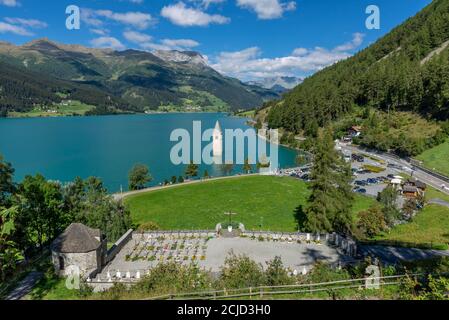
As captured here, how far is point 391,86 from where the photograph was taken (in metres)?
117

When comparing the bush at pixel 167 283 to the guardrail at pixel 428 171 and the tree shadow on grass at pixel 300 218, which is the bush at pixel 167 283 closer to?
the tree shadow on grass at pixel 300 218

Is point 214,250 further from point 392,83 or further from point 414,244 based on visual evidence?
point 392,83

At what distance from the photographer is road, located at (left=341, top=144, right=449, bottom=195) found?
64306mm

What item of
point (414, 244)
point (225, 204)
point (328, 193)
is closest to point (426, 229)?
point (414, 244)

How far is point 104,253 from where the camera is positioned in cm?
3058

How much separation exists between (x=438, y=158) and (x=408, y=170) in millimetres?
7531

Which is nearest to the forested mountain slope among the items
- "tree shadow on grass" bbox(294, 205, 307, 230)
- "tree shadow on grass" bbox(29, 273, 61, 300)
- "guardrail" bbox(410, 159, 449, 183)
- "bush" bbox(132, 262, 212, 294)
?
"guardrail" bbox(410, 159, 449, 183)

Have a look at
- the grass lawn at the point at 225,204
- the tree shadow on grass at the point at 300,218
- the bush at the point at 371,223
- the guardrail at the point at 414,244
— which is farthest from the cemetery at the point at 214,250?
the tree shadow on grass at the point at 300,218

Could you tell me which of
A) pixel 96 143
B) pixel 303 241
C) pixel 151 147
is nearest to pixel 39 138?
pixel 96 143

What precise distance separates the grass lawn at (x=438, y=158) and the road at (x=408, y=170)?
2.72m

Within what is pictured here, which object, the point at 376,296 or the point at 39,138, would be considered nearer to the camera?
the point at 376,296
